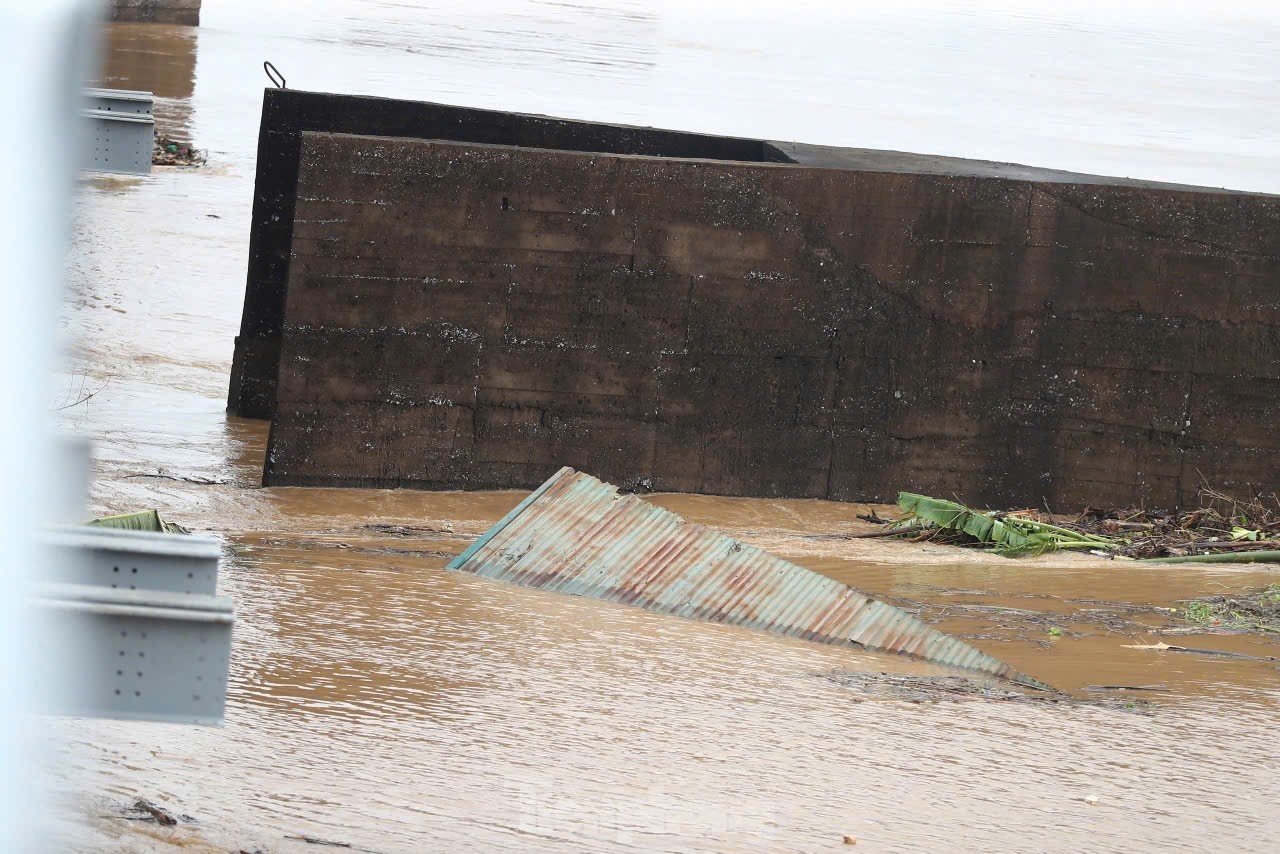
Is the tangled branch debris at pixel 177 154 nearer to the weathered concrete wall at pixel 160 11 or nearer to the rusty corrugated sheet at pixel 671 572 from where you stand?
the rusty corrugated sheet at pixel 671 572

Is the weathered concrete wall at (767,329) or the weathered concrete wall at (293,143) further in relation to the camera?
the weathered concrete wall at (293,143)

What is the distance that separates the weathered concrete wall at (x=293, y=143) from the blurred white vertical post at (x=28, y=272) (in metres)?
9.28

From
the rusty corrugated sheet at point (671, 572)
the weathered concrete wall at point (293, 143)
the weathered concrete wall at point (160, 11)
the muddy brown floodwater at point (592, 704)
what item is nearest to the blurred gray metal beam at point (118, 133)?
the muddy brown floodwater at point (592, 704)

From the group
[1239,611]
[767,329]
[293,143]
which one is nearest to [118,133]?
[767,329]

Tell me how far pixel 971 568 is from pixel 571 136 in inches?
209

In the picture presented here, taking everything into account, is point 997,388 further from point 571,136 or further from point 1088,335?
point 571,136

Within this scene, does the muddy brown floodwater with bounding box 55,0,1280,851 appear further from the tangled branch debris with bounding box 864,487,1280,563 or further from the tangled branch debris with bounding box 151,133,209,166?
the tangled branch debris with bounding box 151,133,209,166

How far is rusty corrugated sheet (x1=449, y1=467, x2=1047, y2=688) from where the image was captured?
313 inches

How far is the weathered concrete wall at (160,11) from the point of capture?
37.8 metres

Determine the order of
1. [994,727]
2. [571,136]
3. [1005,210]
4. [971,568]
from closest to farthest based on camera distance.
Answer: [994,727] → [971,568] → [1005,210] → [571,136]

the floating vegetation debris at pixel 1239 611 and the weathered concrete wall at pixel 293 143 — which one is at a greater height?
the weathered concrete wall at pixel 293 143

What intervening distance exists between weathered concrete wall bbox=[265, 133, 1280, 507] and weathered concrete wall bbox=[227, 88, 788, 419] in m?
2.22

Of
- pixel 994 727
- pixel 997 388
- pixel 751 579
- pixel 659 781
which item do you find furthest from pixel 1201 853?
pixel 997 388

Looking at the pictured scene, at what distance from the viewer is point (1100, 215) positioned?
10906 mm
